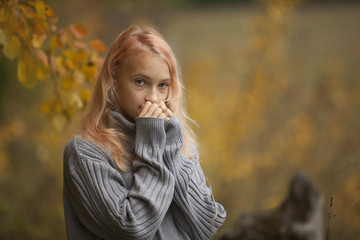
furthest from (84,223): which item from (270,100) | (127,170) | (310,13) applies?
(310,13)

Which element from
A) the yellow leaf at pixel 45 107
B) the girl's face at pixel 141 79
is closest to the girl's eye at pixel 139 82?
the girl's face at pixel 141 79

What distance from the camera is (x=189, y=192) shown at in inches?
58.9

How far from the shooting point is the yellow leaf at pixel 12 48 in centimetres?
165

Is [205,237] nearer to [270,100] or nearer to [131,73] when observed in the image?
[131,73]

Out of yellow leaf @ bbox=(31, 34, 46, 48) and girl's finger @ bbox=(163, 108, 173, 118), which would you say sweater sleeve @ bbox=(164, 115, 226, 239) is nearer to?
girl's finger @ bbox=(163, 108, 173, 118)

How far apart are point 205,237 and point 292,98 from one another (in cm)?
406

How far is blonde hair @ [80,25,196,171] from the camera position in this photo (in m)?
1.48

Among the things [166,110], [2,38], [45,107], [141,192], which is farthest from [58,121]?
[141,192]

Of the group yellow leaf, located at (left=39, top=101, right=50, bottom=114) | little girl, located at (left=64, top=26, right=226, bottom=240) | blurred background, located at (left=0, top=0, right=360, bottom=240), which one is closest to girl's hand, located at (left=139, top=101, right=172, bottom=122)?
little girl, located at (left=64, top=26, right=226, bottom=240)

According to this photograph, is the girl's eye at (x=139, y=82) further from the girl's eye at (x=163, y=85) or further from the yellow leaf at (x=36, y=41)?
the yellow leaf at (x=36, y=41)

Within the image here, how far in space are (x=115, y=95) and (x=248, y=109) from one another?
9.83 feet

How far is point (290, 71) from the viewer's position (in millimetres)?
5609

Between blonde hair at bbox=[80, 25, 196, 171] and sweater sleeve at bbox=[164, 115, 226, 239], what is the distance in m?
0.15

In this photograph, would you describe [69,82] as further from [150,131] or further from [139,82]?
[150,131]
